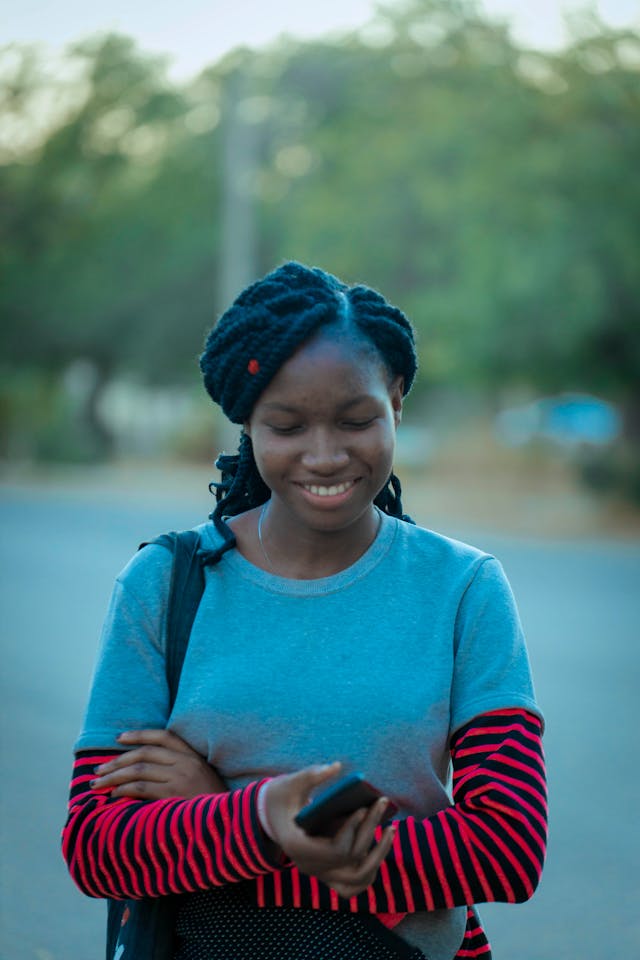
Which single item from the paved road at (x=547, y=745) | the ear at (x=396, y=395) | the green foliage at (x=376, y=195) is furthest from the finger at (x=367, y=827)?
the green foliage at (x=376, y=195)

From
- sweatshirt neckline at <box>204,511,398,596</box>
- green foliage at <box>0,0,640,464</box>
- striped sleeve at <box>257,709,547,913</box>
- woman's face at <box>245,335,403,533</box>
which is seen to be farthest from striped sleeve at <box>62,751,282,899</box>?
green foliage at <box>0,0,640,464</box>

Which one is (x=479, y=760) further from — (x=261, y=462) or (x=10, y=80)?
(x=10, y=80)

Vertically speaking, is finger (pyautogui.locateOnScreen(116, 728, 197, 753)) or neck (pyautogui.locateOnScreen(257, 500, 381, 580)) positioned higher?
neck (pyautogui.locateOnScreen(257, 500, 381, 580))

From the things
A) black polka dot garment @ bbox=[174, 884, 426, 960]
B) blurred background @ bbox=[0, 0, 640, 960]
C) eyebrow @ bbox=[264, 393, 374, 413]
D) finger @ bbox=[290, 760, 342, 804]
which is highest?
blurred background @ bbox=[0, 0, 640, 960]

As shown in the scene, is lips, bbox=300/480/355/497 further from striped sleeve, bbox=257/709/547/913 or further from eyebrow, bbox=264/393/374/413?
striped sleeve, bbox=257/709/547/913

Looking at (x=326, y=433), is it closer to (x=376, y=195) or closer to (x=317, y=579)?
(x=317, y=579)

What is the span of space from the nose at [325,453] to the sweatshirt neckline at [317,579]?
0.48 ft

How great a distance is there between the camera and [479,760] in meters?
1.84

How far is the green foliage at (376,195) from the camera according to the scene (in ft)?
56.6

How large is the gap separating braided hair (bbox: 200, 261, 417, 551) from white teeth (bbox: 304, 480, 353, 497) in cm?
15

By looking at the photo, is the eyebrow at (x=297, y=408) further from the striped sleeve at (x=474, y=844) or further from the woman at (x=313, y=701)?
the striped sleeve at (x=474, y=844)

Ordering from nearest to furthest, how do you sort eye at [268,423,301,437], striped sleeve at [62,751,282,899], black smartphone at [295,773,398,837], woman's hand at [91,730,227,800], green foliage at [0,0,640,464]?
1. black smartphone at [295,773,398,837]
2. striped sleeve at [62,751,282,899]
3. woman's hand at [91,730,227,800]
4. eye at [268,423,301,437]
5. green foliage at [0,0,640,464]

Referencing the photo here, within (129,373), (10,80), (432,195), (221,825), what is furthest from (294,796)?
(129,373)

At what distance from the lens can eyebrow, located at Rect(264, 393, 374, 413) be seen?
1.91m
